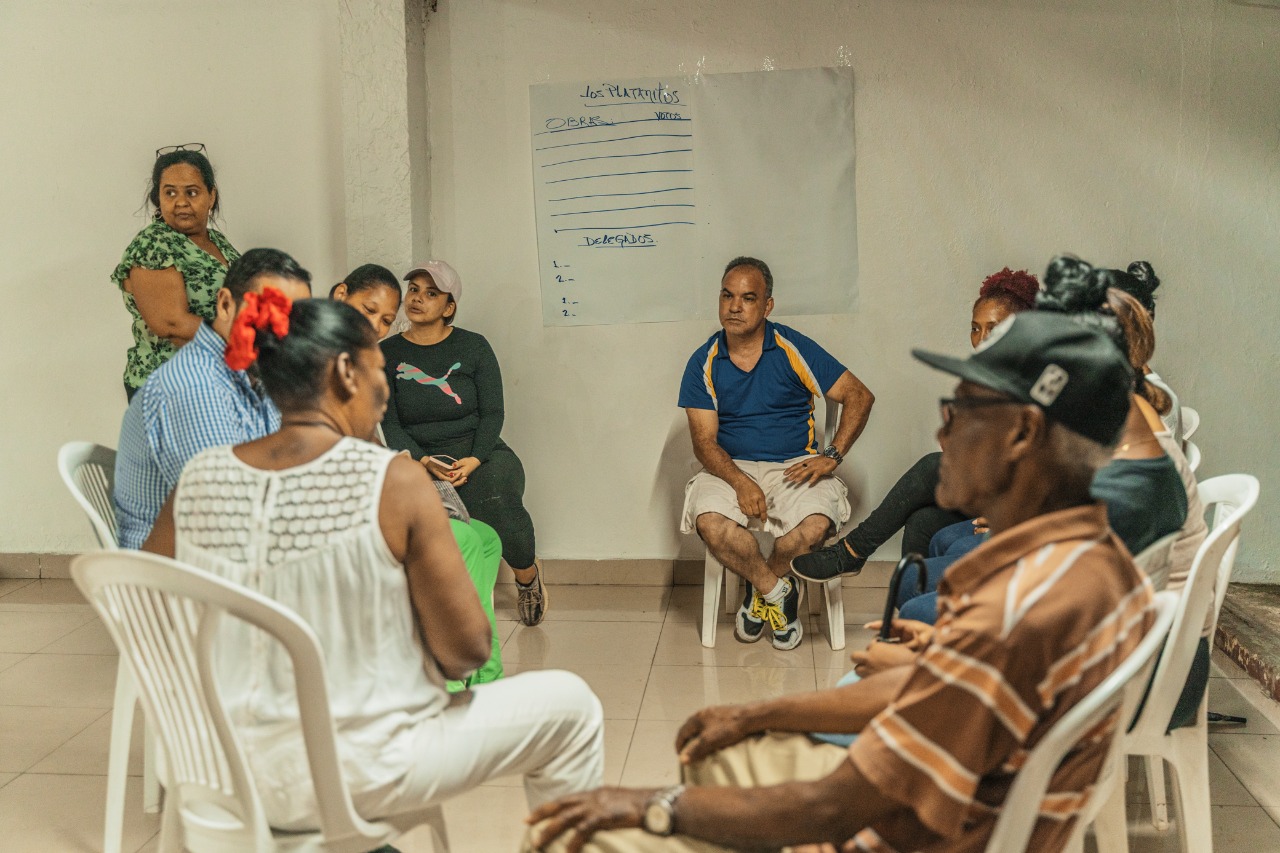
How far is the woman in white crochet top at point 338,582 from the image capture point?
1.73 metres

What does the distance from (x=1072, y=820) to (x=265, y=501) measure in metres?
→ 1.20

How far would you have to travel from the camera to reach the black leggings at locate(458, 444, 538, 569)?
163 inches

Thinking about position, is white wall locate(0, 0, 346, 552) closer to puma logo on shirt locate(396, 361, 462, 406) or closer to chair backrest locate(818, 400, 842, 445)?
puma logo on shirt locate(396, 361, 462, 406)

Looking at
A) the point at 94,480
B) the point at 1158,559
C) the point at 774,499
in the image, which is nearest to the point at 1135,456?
the point at 1158,559

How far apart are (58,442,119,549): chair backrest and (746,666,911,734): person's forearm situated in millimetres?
1582

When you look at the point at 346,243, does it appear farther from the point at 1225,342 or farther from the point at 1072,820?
the point at 1072,820

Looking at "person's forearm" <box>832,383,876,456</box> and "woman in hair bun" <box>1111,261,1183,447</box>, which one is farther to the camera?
"person's forearm" <box>832,383,876,456</box>

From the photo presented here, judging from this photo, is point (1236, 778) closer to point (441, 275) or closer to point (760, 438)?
point (760, 438)

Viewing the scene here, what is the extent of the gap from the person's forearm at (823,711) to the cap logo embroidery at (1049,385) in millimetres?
572

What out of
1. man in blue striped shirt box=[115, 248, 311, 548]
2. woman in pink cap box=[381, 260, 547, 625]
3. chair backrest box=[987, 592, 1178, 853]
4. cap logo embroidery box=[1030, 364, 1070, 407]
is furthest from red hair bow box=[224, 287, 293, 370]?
woman in pink cap box=[381, 260, 547, 625]

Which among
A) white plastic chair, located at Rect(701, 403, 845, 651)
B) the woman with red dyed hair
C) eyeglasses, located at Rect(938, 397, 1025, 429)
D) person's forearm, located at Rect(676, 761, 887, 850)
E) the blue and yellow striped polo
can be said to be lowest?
white plastic chair, located at Rect(701, 403, 845, 651)

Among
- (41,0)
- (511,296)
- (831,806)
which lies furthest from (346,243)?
(831,806)

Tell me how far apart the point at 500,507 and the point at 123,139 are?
2.10 meters

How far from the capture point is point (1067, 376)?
1.34 metres
